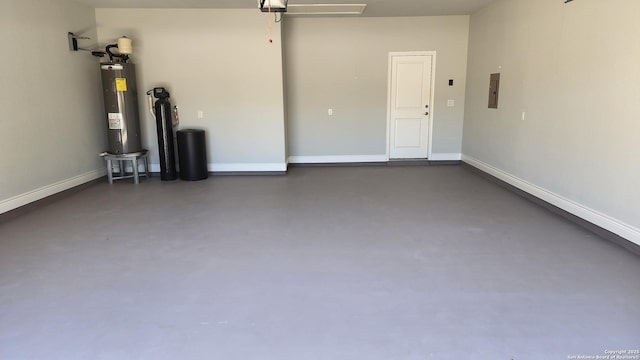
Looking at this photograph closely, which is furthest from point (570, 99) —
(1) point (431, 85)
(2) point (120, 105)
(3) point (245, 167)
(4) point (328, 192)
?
(2) point (120, 105)

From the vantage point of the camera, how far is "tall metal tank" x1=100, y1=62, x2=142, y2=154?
20.5 ft

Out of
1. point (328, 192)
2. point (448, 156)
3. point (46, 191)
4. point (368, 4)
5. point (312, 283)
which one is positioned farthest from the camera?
point (448, 156)

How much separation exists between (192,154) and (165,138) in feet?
1.72

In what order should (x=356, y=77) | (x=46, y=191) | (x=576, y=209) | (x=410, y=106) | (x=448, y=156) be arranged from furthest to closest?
(x=448, y=156)
(x=410, y=106)
(x=356, y=77)
(x=46, y=191)
(x=576, y=209)

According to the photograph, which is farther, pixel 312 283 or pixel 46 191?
pixel 46 191

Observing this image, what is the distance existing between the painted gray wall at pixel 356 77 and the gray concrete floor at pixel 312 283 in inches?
116

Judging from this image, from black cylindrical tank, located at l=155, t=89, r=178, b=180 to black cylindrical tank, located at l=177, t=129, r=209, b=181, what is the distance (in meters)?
0.16

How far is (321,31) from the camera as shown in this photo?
748cm

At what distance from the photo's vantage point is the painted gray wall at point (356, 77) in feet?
24.7

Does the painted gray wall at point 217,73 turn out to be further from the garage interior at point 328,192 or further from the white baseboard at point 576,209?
the white baseboard at point 576,209

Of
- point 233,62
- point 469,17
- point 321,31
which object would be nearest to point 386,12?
point 321,31

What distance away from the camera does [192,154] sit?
662 cm

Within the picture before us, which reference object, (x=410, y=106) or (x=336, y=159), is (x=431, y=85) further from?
(x=336, y=159)

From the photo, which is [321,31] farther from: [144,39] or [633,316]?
[633,316]
